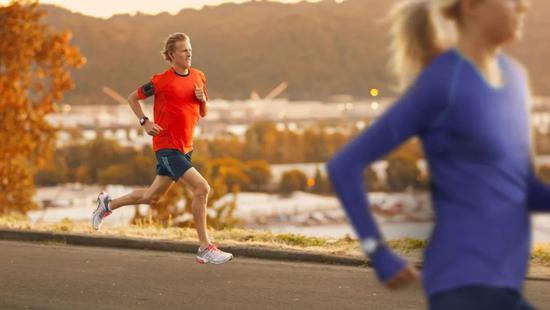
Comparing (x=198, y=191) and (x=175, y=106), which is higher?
(x=175, y=106)

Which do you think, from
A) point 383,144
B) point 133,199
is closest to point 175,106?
point 133,199

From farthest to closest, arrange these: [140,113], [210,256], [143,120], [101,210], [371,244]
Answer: [101,210], [210,256], [140,113], [143,120], [371,244]

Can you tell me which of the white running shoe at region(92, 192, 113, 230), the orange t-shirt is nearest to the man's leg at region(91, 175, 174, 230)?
the white running shoe at region(92, 192, 113, 230)

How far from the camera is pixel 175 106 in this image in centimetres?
999

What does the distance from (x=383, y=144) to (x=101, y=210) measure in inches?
353

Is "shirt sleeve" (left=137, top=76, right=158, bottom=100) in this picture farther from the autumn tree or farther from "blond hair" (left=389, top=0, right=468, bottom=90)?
the autumn tree

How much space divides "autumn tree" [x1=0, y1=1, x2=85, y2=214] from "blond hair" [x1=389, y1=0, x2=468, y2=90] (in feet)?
91.9

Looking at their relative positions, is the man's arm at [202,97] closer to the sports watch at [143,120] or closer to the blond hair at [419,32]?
the sports watch at [143,120]

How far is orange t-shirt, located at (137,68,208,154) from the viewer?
9.99 metres

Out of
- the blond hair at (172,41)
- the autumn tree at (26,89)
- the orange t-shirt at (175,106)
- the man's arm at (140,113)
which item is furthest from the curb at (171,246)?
the autumn tree at (26,89)

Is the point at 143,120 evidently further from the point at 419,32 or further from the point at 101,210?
the point at 419,32

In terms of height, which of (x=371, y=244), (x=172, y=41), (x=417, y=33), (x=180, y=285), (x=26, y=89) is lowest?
(x=180, y=285)

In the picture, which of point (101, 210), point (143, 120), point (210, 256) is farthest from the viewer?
point (101, 210)

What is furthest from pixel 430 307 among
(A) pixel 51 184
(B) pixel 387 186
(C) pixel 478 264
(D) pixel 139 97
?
(A) pixel 51 184
